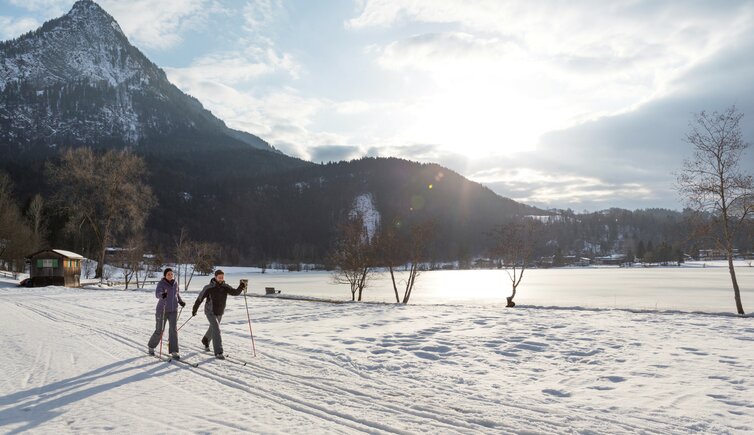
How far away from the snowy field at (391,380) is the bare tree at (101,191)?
3075 centimetres

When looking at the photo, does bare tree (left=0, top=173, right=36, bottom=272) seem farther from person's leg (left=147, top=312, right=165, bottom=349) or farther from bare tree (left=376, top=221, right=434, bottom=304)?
person's leg (left=147, top=312, right=165, bottom=349)

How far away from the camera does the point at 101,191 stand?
42.3 m

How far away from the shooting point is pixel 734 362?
9227mm

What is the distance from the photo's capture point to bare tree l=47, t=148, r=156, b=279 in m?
40.8

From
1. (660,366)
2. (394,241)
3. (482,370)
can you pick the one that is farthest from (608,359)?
(394,241)

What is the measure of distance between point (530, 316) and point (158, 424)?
14.6 meters

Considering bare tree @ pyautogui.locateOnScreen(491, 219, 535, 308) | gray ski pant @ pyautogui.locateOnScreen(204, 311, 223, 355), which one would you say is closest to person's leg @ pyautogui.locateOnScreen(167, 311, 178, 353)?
gray ski pant @ pyautogui.locateOnScreen(204, 311, 223, 355)

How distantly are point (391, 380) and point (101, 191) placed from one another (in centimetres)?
4360

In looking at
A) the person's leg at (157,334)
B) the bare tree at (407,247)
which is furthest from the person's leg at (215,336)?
the bare tree at (407,247)

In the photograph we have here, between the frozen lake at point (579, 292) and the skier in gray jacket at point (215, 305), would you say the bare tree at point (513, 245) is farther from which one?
the skier in gray jacket at point (215, 305)

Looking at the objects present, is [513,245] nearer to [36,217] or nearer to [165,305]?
[165,305]

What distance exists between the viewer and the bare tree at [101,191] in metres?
40.8

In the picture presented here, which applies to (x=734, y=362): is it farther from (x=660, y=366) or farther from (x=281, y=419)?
(x=281, y=419)

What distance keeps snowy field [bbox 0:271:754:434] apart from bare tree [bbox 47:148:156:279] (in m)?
30.8
